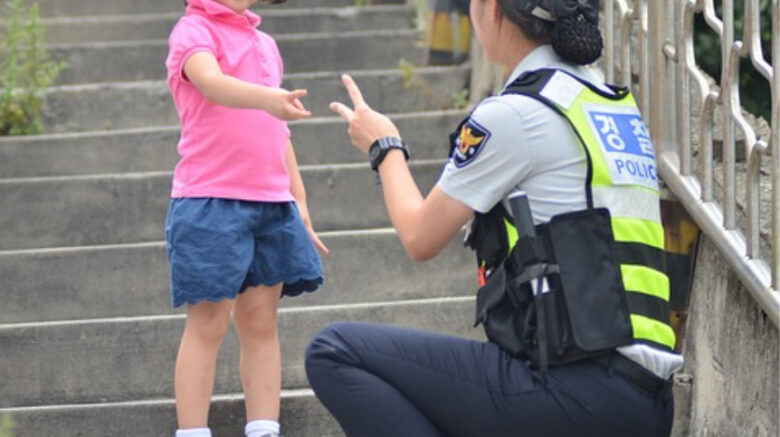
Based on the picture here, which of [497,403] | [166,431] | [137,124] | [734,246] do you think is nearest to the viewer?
[497,403]

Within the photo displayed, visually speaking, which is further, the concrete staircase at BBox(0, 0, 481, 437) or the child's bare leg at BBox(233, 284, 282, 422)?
the concrete staircase at BBox(0, 0, 481, 437)

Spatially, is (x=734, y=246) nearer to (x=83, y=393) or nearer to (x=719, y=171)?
(x=719, y=171)

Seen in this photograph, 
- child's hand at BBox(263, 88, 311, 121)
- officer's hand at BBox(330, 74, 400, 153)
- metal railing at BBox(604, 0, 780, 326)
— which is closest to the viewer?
officer's hand at BBox(330, 74, 400, 153)

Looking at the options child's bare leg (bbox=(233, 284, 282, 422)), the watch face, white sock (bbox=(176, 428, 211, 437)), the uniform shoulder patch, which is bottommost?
white sock (bbox=(176, 428, 211, 437))

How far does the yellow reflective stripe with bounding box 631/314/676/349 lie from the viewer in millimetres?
3199

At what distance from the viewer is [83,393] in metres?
4.99

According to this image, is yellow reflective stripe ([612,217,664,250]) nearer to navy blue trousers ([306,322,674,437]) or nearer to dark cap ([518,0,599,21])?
navy blue trousers ([306,322,674,437])

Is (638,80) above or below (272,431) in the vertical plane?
above

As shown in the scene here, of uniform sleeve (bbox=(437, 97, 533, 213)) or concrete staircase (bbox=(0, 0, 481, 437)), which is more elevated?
uniform sleeve (bbox=(437, 97, 533, 213))

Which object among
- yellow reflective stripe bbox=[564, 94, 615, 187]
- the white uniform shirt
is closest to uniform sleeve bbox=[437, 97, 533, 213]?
the white uniform shirt

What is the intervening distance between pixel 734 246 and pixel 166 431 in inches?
69.9

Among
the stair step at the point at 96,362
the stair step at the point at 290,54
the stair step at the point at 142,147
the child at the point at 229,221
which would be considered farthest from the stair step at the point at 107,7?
the child at the point at 229,221

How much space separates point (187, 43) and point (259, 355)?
872mm

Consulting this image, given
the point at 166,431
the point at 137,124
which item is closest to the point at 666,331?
the point at 166,431
